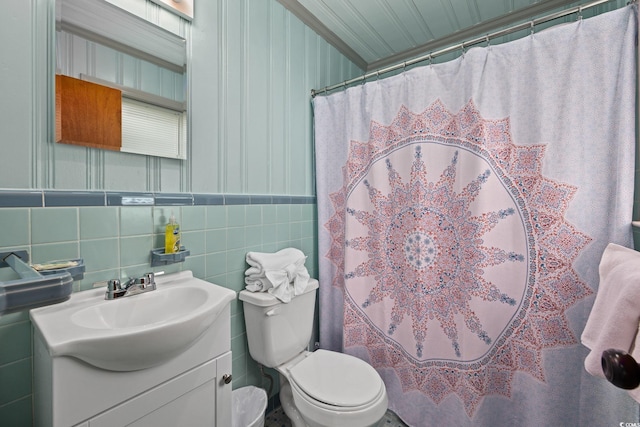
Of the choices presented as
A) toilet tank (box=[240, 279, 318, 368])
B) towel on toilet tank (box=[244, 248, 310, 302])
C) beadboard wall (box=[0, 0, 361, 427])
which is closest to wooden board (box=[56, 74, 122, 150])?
beadboard wall (box=[0, 0, 361, 427])

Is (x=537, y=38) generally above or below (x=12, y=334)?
above

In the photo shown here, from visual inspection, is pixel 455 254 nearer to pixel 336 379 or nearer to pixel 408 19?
pixel 336 379

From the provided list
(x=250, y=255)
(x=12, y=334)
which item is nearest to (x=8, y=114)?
(x=12, y=334)

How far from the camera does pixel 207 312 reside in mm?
792

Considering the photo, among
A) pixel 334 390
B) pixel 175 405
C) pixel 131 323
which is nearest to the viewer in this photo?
pixel 175 405

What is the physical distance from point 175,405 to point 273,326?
0.53 metres

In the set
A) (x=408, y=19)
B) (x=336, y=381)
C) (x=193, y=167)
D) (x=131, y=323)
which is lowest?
(x=336, y=381)

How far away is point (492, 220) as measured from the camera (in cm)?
121

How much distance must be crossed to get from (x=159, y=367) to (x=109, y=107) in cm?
92

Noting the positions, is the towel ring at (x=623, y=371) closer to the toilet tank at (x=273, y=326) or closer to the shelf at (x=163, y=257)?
the toilet tank at (x=273, y=326)

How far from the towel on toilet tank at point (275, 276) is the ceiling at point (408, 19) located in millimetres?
1516

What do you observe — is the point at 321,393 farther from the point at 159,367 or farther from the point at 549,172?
the point at 549,172

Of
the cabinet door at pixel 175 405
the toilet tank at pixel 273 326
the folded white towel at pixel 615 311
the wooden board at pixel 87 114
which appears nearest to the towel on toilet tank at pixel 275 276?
the toilet tank at pixel 273 326

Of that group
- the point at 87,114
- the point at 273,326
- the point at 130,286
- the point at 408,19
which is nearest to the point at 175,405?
the point at 130,286
